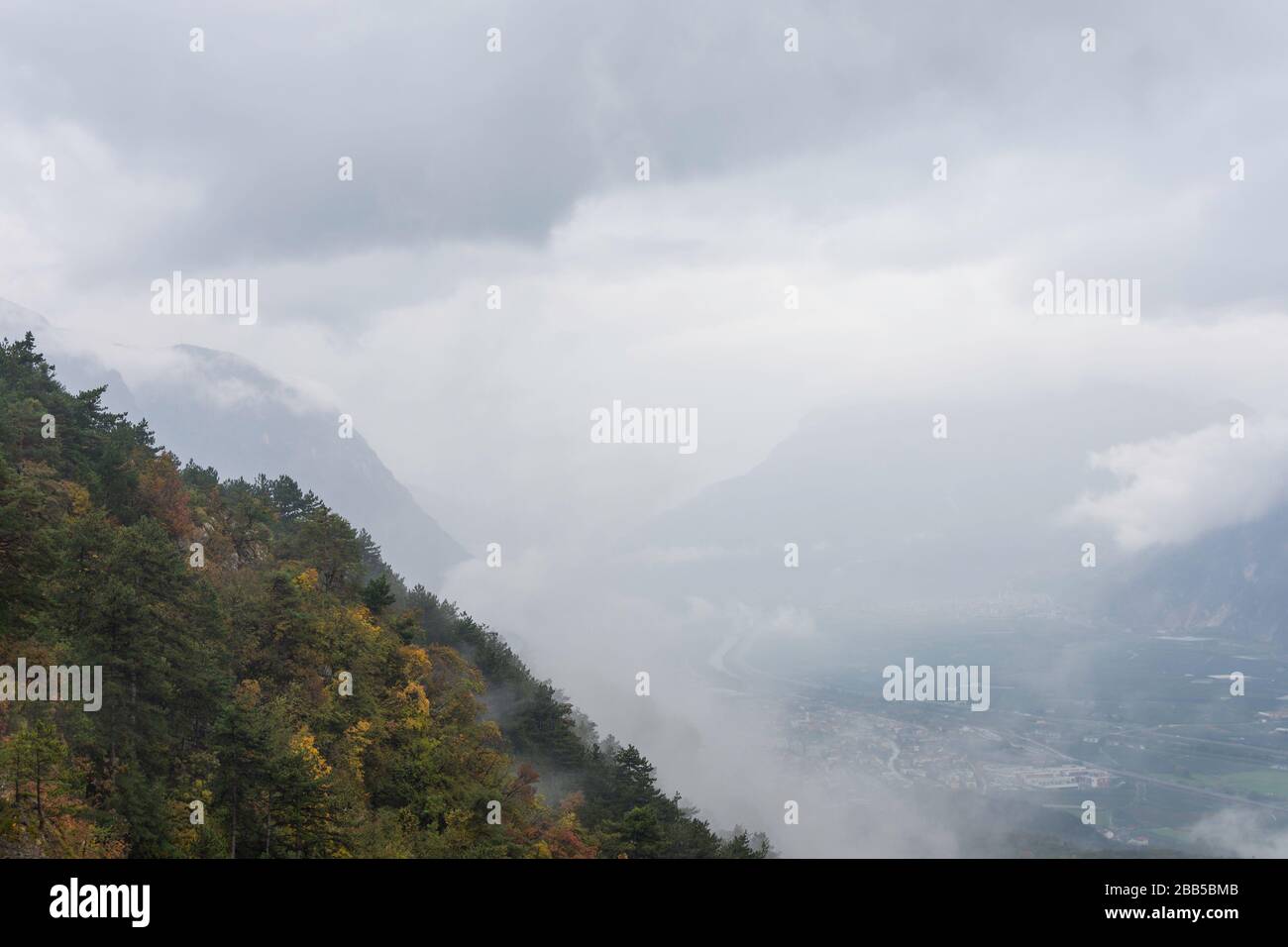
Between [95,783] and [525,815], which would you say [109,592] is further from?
[525,815]
